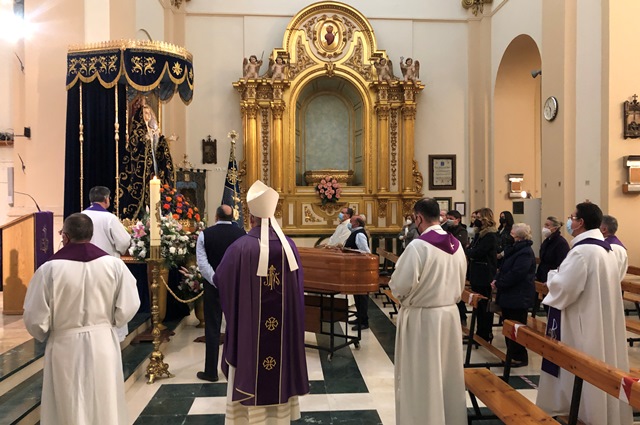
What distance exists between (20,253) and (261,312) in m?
4.29

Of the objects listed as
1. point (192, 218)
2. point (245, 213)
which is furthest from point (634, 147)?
point (245, 213)

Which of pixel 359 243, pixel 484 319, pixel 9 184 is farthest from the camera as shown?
pixel 9 184

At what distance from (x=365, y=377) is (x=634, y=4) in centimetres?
762

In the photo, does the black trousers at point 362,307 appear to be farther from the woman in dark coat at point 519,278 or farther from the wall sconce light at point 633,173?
the wall sconce light at point 633,173

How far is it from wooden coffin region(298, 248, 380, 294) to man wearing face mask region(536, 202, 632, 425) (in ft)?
8.00

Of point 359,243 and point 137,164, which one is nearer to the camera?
point 137,164

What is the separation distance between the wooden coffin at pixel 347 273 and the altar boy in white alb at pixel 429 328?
223cm

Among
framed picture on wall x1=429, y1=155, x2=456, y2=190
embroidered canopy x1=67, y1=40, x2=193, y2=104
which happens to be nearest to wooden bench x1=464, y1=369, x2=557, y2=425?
embroidered canopy x1=67, y1=40, x2=193, y2=104

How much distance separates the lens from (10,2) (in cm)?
825

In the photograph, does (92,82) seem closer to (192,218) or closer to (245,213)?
(192,218)

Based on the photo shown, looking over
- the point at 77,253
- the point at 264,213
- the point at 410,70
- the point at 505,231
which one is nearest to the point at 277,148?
the point at 410,70

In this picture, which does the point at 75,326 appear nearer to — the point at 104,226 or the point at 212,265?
the point at 212,265

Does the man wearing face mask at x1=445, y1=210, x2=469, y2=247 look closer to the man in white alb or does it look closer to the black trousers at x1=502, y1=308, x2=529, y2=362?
the black trousers at x1=502, y1=308, x2=529, y2=362

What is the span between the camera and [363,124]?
13555mm
